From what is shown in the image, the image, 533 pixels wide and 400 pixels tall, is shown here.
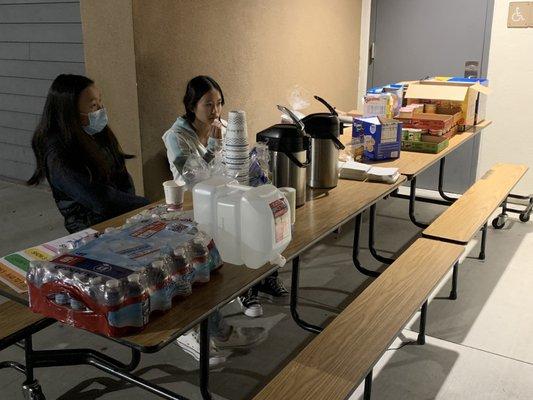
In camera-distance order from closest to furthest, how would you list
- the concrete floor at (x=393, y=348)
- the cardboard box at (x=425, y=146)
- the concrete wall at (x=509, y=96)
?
the concrete floor at (x=393, y=348)
the cardboard box at (x=425, y=146)
the concrete wall at (x=509, y=96)

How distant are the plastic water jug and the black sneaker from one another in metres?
1.41

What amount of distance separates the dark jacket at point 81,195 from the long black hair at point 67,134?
2 centimetres

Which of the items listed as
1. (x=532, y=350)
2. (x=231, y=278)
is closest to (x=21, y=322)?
(x=231, y=278)

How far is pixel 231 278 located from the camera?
1.52m

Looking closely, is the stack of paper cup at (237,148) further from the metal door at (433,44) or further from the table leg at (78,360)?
the metal door at (433,44)

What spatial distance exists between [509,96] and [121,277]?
167 inches

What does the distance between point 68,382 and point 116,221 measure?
799mm

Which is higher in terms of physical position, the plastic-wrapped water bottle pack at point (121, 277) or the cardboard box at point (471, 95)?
the cardboard box at point (471, 95)

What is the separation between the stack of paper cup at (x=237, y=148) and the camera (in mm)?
1836

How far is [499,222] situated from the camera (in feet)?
13.5

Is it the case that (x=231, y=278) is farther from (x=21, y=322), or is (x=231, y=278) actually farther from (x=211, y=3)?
(x=211, y=3)

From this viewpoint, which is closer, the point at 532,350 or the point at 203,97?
the point at 532,350

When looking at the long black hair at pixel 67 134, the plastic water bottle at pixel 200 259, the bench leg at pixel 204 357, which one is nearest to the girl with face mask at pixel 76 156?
the long black hair at pixel 67 134

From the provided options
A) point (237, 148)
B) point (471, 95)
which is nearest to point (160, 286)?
point (237, 148)
